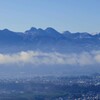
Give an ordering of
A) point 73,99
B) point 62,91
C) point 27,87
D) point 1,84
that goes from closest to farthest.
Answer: point 73,99
point 62,91
point 27,87
point 1,84

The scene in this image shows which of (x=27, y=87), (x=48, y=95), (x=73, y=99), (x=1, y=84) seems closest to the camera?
(x=73, y=99)

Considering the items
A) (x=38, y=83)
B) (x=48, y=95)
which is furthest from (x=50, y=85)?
(x=48, y=95)

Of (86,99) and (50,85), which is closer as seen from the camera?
(86,99)

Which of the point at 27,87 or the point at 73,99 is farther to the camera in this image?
the point at 27,87

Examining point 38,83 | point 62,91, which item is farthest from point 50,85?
point 62,91

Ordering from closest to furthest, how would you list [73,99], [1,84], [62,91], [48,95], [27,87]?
[73,99]
[48,95]
[62,91]
[27,87]
[1,84]

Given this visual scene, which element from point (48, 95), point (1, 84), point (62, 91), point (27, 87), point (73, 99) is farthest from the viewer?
point (1, 84)

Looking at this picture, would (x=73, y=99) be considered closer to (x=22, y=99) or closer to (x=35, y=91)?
(x=22, y=99)

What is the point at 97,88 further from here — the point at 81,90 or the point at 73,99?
the point at 73,99
